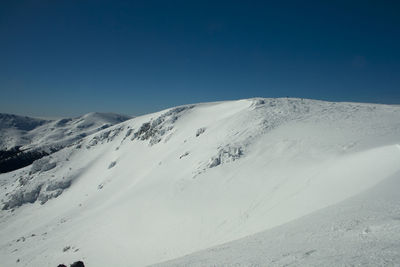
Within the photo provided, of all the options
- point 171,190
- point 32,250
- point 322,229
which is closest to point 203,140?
point 171,190

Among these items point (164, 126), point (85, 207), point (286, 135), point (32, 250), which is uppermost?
point (164, 126)

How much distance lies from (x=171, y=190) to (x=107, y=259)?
7.81 m

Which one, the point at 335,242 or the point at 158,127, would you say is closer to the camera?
the point at 335,242

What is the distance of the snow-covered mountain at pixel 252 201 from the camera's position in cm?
651

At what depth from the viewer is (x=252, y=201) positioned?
47.4 ft

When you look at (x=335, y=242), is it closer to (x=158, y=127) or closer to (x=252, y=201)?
(x=252, y=201)

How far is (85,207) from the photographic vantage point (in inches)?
1217

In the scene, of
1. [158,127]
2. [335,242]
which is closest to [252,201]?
[335,242]

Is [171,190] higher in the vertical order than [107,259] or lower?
higher

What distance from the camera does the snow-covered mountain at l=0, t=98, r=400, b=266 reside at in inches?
256

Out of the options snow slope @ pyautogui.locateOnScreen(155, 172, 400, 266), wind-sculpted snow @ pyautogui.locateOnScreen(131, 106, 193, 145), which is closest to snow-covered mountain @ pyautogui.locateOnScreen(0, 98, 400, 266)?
snow slope @ pyautogui.locateOnScreen(155, 172, 400, 266)

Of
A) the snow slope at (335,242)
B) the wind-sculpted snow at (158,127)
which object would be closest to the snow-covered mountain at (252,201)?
the snow slope at (335,242)

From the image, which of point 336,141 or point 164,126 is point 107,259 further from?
point 164,126

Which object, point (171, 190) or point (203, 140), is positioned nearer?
point (171, 190)
